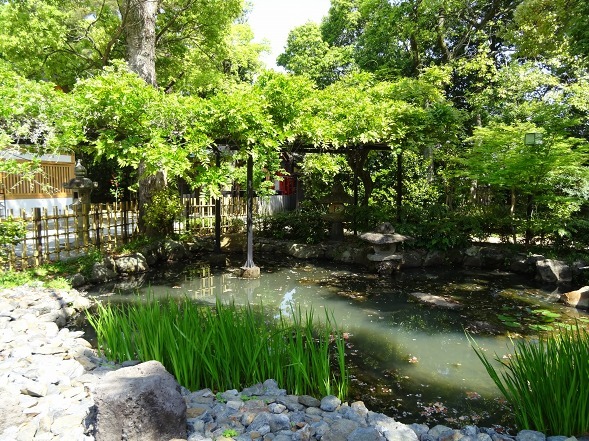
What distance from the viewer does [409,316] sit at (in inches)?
284

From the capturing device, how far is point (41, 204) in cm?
1716

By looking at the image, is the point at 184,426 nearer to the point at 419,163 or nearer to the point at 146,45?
the point at 146,45

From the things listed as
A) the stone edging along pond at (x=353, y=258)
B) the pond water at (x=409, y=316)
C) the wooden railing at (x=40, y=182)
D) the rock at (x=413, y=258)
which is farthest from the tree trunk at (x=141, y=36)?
the rock at (x=413, y=258)

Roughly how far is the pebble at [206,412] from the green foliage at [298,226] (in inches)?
350

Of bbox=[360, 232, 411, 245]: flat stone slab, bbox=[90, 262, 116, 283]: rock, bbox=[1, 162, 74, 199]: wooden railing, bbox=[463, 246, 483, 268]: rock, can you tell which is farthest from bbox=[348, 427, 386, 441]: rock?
bbox=[1, 162, 74, 199]: wooden railing

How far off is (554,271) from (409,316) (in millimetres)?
4394

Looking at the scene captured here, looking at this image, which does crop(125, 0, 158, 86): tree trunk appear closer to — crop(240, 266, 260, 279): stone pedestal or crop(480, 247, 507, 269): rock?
crop(240, 266, 260, 279): stone pedestal

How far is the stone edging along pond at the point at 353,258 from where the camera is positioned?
945cm

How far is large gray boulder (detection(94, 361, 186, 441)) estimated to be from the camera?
9.00 feet

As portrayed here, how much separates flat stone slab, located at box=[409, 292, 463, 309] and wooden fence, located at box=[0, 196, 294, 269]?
688cm

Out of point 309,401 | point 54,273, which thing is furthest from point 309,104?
point 309,401

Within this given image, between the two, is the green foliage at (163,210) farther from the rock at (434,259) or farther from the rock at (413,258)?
the rock at (434,259)

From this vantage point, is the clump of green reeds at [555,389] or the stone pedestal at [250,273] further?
the stone pedestal at [250,273]

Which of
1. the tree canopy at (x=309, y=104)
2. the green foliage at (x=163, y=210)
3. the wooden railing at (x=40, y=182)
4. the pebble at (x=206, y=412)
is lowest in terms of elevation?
the pebble at (x=206, y=412)
